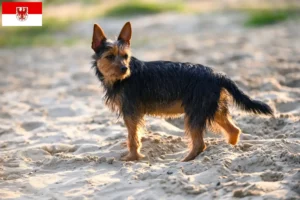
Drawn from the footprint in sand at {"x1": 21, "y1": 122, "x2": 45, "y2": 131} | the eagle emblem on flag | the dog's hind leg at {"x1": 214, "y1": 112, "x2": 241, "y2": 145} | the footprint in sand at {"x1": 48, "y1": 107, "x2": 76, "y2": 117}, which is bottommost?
the footprint in sand at {"x1": 21, "y1": 122, "x2": 45, "y2": 131}

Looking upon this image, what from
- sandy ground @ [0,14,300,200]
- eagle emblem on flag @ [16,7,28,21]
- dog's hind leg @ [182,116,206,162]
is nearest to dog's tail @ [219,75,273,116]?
sandy ground @ [0,14,300,200]

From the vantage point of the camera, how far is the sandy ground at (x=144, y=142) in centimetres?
544

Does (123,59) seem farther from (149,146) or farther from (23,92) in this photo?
(23,92)


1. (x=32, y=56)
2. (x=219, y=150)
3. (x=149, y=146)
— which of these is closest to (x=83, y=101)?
(x=149, y=146)

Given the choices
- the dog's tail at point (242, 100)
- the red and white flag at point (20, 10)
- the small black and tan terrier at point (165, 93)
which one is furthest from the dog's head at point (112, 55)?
the red and white flag at point (20, 10)

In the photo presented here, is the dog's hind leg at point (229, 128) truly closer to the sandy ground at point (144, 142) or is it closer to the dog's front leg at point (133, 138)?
the sandy ground at point (144, 142)

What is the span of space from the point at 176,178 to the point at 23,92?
21.7 feet

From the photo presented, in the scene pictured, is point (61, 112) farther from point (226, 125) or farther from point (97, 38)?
point (226, 125)

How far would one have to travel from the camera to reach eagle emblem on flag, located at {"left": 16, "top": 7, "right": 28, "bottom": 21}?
1307 centimetres

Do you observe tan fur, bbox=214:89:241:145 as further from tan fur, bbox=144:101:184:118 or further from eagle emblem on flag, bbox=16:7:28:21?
eagle emblem on flag, bbox=16:7:28:21

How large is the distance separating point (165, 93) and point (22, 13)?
7.60 m

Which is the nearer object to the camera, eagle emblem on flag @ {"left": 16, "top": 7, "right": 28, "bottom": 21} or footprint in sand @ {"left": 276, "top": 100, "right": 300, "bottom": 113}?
footprint in sand @ {"left": 276, "top": 100, "right": 300, "bottom": 113}

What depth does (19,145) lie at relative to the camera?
7578 millimetres

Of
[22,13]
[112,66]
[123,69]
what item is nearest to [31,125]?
[112,66]
